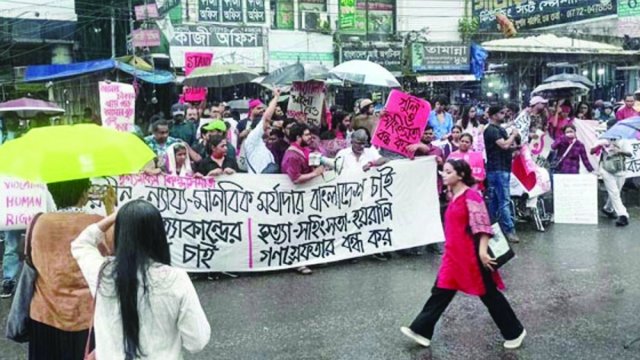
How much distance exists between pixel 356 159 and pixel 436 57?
15.7m

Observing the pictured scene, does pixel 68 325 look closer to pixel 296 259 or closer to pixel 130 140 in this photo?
pixel 130 140

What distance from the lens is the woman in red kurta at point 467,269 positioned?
556 centimetres

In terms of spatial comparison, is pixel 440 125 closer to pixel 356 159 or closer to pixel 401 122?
pixel 401 122

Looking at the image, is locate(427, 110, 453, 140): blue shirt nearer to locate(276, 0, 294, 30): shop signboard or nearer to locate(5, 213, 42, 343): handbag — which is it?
locate(5, 213, 42, 343): handbag

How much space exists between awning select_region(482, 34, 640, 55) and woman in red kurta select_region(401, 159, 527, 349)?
17.2m

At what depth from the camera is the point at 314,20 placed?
27391mm

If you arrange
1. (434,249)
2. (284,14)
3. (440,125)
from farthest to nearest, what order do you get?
(284,14)
(440,125)
(434,249)

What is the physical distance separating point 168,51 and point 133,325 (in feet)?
66.2

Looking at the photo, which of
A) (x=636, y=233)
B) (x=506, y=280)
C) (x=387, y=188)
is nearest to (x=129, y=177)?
(x=387, y=188)

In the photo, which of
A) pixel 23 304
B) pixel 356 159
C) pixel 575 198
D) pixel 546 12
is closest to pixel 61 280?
pixel 23 304

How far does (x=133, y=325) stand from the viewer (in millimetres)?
2758

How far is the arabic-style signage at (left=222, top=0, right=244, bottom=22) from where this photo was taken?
82.0 ft

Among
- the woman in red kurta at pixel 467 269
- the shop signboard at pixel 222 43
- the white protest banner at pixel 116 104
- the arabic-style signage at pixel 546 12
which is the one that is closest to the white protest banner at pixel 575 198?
the woman in red kurta at pixel 467 269

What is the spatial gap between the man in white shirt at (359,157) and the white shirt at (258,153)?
0.89m
